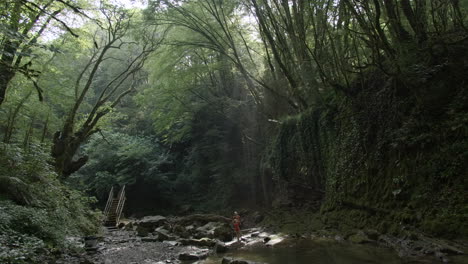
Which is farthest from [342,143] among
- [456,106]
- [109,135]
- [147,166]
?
[109,135]

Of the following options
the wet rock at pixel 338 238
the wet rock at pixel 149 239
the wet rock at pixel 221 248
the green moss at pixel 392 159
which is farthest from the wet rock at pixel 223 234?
the wet rock at pixel 338 238

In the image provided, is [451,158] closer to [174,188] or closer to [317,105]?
[317,105]

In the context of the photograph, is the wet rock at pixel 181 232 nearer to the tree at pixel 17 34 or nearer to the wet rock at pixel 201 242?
the wet rock at pixel 201 242

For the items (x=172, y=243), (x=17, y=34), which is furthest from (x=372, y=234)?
(x=17, y=34)

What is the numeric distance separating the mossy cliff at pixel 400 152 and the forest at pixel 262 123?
0.10ft

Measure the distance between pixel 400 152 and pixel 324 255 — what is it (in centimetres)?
284

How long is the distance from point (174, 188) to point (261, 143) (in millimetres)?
7827

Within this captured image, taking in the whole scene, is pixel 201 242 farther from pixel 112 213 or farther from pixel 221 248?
pixel 112 213

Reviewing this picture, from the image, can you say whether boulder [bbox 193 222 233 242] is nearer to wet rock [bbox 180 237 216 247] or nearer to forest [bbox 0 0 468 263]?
wet rock [bbox 180 237 216 247]

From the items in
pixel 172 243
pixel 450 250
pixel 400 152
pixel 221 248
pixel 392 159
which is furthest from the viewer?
pixel 172 243

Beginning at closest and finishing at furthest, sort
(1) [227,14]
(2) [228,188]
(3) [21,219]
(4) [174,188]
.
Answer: (3) [21,219], (1) [227,14], (2) [228,188], (4) [174,188]

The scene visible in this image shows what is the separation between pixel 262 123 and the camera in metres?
15.7

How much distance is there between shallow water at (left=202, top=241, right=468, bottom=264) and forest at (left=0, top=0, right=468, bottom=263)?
0.52m

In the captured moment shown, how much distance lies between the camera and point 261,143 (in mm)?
15289
